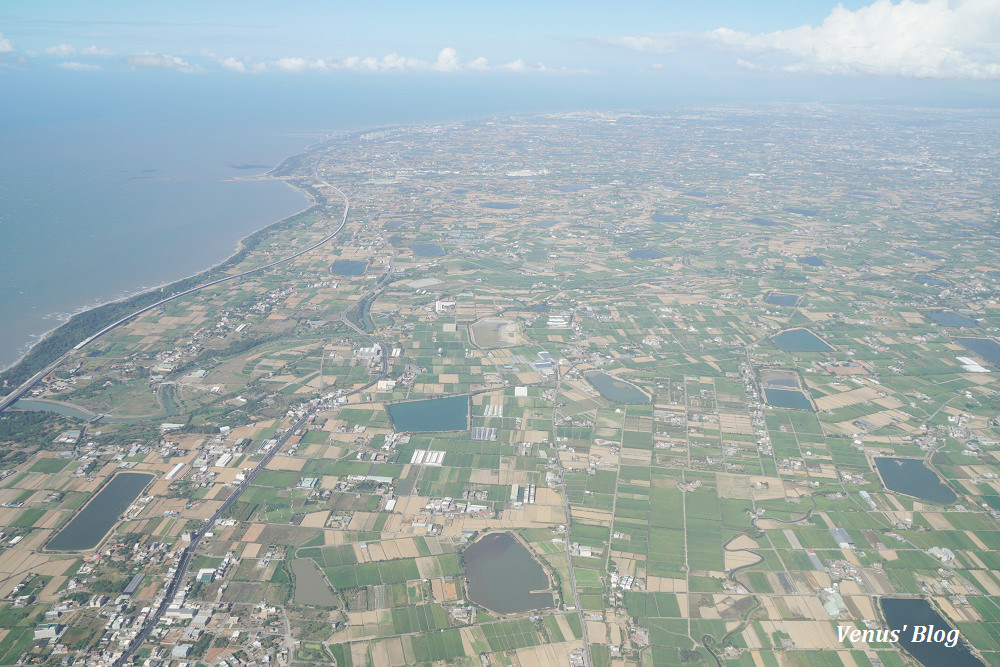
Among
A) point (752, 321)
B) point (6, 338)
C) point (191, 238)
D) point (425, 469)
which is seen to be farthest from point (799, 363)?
point (191, 238)

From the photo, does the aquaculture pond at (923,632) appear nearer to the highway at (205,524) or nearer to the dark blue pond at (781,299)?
the highway at (205,524)

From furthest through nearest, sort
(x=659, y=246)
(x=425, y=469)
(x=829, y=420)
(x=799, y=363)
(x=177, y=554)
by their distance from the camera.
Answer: (x=659, y=246) < (x=799, y=363) < (x=829, y=420) < (x=425, y=469) < (x=177, y=554)

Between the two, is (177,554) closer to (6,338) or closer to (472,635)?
(472,635)

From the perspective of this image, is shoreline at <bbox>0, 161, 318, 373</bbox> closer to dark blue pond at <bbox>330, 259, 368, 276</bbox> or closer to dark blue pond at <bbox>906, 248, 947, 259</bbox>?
dark blue pond at <bbox>330, 259, 368, 276</bbox>

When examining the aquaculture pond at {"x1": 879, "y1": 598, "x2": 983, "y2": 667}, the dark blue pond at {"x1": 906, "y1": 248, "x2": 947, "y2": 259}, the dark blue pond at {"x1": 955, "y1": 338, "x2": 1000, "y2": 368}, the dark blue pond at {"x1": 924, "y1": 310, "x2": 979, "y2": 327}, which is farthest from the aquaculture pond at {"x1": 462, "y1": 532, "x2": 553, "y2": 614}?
the dark blue pond at {"x1": 906, "y1": 248, "x2": 947, "y2": 259}

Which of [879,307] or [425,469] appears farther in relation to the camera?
[879,307]

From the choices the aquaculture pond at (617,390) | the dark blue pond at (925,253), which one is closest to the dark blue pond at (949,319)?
the dark blue pond at (925,253)

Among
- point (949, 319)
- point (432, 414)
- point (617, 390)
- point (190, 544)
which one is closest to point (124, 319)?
point (190, 544)
